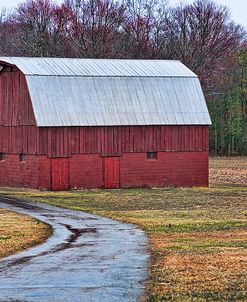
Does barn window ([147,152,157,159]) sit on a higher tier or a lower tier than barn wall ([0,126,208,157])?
lower

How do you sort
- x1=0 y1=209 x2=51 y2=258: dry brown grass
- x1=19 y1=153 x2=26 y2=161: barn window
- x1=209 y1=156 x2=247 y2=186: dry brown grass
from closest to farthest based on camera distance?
x1=0 y1=209 x2=51 y2=258: dry brown grass
x1=19 y1=153 x2=26 y2=161: barn window
x1=209 y1=156 x2=247 y2=186: dry brown grass

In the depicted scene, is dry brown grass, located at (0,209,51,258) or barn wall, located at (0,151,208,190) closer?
dry brown grass, located at (0,209,51,258)

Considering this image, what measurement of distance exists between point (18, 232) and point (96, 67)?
3155 cm

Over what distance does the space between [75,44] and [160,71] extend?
45.2 metres

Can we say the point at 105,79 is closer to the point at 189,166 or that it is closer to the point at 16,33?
the point at 189,166

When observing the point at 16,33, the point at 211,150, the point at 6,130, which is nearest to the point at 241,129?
the point at 211,150

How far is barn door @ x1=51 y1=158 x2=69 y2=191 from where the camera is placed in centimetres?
5562

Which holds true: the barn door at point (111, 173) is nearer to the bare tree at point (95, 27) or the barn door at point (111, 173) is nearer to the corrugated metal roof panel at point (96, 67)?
the corrugated metal roof panel at point (96, 67)

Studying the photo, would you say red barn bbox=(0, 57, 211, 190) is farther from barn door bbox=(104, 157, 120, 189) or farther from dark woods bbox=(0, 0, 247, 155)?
dark woods bbox=(0, 0, 247, 155)

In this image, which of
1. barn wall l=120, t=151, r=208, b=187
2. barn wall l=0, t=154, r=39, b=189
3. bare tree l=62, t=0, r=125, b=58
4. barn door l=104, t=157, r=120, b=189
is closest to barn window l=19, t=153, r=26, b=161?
barn wall l=0, t=154, r=39, b=189

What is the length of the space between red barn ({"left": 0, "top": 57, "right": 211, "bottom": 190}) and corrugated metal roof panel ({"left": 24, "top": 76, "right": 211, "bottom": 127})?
0.06m

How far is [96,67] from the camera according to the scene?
6084cm

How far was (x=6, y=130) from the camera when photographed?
59188 millimetres

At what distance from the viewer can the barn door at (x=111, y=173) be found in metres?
57.4
